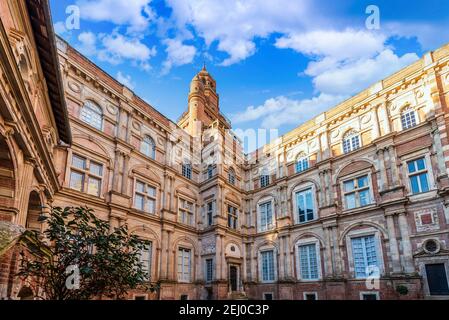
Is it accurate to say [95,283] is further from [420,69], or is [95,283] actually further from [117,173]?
[420,69]

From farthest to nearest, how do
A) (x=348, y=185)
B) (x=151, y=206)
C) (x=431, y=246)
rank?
(x=348, y=185) → (x=151, y=206) → (x=431, y=246)

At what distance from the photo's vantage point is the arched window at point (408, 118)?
1706 centimetres

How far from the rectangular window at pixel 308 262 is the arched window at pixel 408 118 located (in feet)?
30.2

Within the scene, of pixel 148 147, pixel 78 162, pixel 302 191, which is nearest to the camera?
pixel 78 162

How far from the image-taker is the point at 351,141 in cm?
1964

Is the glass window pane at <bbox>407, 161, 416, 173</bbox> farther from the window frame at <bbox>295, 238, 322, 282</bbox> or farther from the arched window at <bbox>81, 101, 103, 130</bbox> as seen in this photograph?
the arched window at <bbox>81, 101, 103, 130</bbox>

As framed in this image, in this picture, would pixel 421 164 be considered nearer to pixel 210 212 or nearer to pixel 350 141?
pixel 350 141

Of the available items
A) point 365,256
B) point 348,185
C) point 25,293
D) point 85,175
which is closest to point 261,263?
point 365,256

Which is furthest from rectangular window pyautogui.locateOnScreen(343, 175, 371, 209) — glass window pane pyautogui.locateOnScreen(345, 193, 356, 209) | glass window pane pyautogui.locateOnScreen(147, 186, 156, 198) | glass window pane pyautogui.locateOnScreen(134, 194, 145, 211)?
glass window pane pyautogui.locateOnScreen(134, 194, 145, 211)

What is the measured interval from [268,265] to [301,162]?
7941mm

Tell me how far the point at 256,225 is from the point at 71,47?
17323 mm

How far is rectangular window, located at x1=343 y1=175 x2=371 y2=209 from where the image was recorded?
1784 cm

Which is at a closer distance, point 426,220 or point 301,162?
point 426,220

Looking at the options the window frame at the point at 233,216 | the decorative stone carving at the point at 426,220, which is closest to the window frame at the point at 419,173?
the decorative stone carving at the point at 426,220
